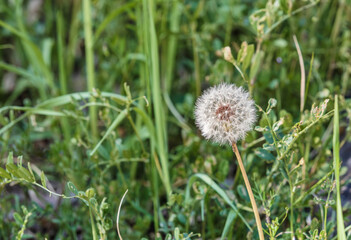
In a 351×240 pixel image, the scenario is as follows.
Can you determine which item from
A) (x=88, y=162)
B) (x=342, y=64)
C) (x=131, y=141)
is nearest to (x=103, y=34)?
(x=131, y=141)

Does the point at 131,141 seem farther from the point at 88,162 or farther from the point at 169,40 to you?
the point at 169,40

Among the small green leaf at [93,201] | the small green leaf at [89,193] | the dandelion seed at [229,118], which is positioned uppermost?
the dandelion seed at [229,118]

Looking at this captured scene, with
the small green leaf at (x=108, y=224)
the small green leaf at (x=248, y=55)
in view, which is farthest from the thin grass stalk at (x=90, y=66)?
the small green leaf at (x=248, y=55)

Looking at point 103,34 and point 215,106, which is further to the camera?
point 103,34

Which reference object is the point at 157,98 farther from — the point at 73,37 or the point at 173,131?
the point at 73,37

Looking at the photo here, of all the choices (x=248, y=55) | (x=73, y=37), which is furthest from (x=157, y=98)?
(x=73, y=37)

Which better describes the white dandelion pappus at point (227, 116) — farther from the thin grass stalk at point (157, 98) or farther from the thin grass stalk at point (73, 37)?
the thin grass stalk at point (73, 37)
